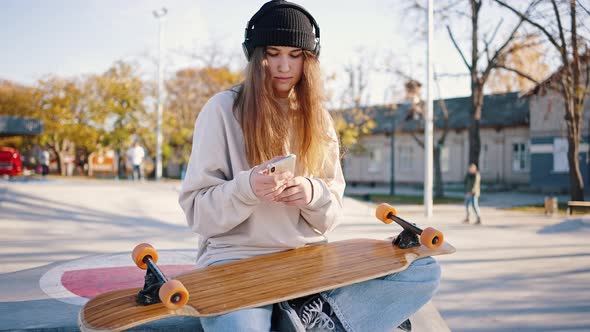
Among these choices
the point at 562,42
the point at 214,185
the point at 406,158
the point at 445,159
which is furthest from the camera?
the point at 406,158

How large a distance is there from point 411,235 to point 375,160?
36.0 m

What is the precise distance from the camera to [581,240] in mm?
8320

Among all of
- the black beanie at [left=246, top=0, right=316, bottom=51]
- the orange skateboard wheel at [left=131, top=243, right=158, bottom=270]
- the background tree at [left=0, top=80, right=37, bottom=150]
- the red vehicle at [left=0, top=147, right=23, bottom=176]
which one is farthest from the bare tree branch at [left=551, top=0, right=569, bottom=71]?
the background tree at [left=0, top=80, right=37, bottom=150]

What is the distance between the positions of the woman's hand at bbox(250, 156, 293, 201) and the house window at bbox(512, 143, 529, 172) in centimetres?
3213

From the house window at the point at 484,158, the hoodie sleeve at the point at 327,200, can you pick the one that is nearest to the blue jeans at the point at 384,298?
the hoodie sleeve at the point at 327,200

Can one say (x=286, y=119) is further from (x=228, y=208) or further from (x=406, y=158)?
(x=406, y=158)

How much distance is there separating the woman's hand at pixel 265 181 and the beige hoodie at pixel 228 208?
0.13 m

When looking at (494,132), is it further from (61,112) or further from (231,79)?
(61,112)

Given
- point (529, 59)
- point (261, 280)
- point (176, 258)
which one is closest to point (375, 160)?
point (529, 59)

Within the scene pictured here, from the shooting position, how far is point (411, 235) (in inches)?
94.8

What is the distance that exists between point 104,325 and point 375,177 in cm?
3679

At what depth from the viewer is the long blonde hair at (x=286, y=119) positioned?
2.36 metres

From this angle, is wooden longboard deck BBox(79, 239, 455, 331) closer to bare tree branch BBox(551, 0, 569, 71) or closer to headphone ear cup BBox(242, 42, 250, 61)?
headphone ear cup BBox(242, 42, 250, 61)

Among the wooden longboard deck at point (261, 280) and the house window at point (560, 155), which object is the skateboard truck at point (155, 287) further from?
the house window at point (560, 155)
